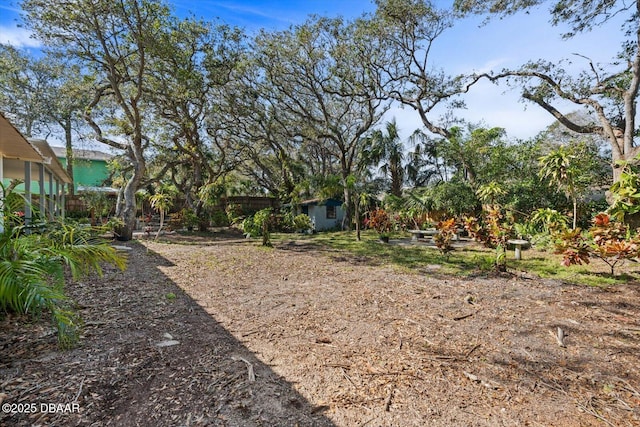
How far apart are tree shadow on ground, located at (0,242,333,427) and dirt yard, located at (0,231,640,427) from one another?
11 mm

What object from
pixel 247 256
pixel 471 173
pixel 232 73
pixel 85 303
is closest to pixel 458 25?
pixel 471 173

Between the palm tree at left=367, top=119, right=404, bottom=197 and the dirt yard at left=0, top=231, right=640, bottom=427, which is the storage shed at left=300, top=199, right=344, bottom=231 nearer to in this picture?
the palm tree at left=367, top=119, right=404, bottom=197

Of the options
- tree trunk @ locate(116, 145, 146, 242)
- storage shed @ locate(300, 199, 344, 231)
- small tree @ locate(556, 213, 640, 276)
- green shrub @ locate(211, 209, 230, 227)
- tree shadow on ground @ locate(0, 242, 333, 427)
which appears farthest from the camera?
green shrub @ locate(211, 209, 230, 227)

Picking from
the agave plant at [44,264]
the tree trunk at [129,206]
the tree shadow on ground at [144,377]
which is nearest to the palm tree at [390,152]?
the tree trunk at [129,206]

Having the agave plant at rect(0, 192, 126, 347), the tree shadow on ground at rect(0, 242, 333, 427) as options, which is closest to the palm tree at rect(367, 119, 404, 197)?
the tree shadow on ground at rect(0, 242, 333, 427)

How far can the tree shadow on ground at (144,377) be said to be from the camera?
1890 mm

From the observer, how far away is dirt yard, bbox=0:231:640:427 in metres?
1.96

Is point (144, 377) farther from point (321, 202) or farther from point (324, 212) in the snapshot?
point (324, 212)

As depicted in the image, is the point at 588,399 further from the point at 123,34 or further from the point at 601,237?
the point at 123,34

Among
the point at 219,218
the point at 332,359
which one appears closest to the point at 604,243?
the point at 332,359

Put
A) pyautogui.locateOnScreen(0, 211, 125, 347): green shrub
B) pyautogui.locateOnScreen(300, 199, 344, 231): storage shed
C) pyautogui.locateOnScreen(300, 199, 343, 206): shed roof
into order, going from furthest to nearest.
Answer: pyautogui.locateOnScreen(300, 199, 344, 231): storage shed → pyautogui.locateOnScreen(300, 199, 343, 206): shed roof → pyautogui.locateOnScreen(0, 211, 125, 347): green shrub

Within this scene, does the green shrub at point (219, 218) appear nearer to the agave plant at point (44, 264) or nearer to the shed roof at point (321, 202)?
the shed roof at point (321, 202)

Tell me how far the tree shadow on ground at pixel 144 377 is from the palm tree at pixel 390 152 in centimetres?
1444

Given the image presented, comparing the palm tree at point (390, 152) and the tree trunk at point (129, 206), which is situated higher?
the palm tree at point (390, 152)
